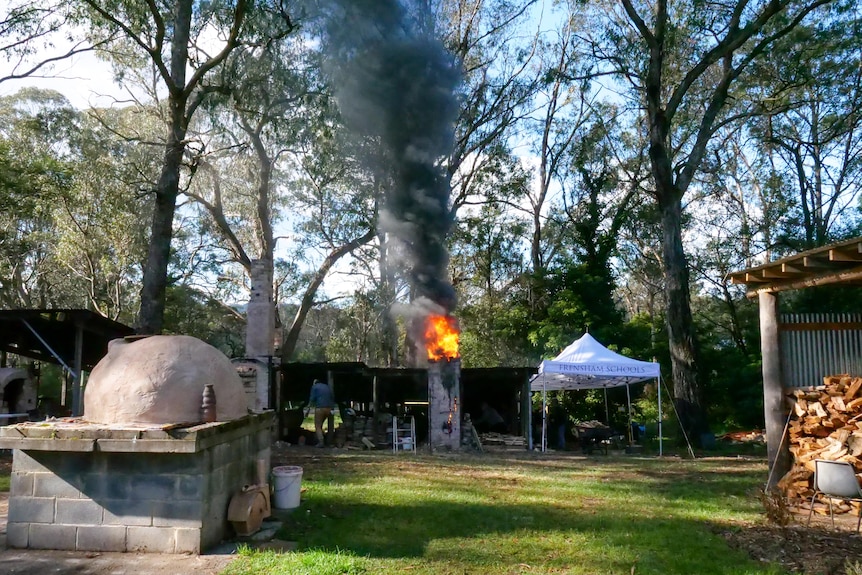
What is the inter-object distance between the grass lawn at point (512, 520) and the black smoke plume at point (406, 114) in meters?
5.83

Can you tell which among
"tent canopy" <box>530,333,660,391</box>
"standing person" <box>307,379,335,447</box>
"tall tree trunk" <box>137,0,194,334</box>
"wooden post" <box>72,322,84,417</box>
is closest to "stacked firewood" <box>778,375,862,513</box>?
"tent canopy" <box>530,333,660,391</box>

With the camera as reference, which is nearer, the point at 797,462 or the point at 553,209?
the point at 797,462

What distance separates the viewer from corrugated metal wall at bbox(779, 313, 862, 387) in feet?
27.9

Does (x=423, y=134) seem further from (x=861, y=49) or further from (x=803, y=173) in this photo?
(x=803, y=173)

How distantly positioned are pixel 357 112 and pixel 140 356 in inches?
513

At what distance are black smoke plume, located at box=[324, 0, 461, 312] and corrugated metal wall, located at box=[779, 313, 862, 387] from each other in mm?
8438

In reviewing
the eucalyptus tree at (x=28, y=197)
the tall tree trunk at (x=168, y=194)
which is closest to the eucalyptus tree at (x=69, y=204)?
the eucalyptus tree at (x=28, y=197)

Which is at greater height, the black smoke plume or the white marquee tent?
the black smoke plume

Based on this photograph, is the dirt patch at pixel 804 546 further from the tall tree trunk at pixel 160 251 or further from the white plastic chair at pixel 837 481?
the tall tree trunk at pixel 160 251

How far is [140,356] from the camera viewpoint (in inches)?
247

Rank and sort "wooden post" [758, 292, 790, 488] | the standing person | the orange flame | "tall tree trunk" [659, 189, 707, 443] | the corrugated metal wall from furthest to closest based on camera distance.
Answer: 1. "tall tree trunk" [659, 189, 707, 443]
2. the standing person
3. the orange flame
4. "wooden post" [758, 292, 790, 488]
5. the corrugated metal wall

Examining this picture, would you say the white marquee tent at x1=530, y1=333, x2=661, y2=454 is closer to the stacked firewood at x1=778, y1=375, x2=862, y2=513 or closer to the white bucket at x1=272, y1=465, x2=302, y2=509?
the stacked firewood at x1=778, y1=375, x2=862, y2=513

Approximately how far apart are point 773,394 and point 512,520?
4078 mm

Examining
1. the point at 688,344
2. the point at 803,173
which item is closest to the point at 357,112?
the point at 688,344
